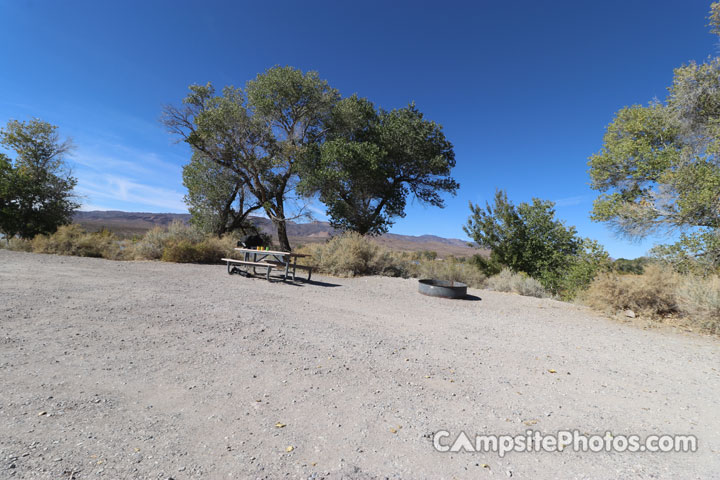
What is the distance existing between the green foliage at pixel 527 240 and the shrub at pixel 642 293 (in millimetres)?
5595

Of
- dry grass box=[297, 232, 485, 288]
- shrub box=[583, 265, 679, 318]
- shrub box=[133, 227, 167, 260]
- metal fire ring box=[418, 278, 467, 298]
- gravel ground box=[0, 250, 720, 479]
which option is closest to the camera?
gravel ground box=[0, 250, 720, 479]

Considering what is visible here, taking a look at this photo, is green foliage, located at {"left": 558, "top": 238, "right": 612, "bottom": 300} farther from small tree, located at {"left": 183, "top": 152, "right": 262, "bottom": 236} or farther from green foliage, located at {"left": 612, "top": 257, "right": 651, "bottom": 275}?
small tree, located at {"left": 183, "top": 152, "right": 262, "bottom": 236}

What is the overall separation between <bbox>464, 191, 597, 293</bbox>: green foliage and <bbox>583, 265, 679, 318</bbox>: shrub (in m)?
5.59

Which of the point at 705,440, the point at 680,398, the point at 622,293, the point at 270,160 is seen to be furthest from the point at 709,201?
the point at 270,160

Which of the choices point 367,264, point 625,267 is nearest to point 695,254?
point 625,267

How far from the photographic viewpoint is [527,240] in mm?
12883

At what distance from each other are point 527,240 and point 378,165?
294 inches

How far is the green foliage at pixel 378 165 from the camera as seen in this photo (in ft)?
42.3

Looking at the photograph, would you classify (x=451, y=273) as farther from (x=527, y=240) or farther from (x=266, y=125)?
(x=266, y=125)

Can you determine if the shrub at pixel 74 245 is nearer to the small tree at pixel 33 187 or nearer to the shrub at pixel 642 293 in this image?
the small tree at pixel 33 187

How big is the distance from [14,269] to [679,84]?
1790 cm

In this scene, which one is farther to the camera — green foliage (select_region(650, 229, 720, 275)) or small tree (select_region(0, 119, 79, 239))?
small tree (select_region(0, 119, 79, 239))

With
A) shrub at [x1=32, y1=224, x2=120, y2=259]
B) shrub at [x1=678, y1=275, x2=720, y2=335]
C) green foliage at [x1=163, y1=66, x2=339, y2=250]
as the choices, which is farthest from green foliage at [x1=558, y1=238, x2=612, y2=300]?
shrub at [x1=32, y1=224, x2=120, y2=259]

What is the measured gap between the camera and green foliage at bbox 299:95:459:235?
12.9 metres
